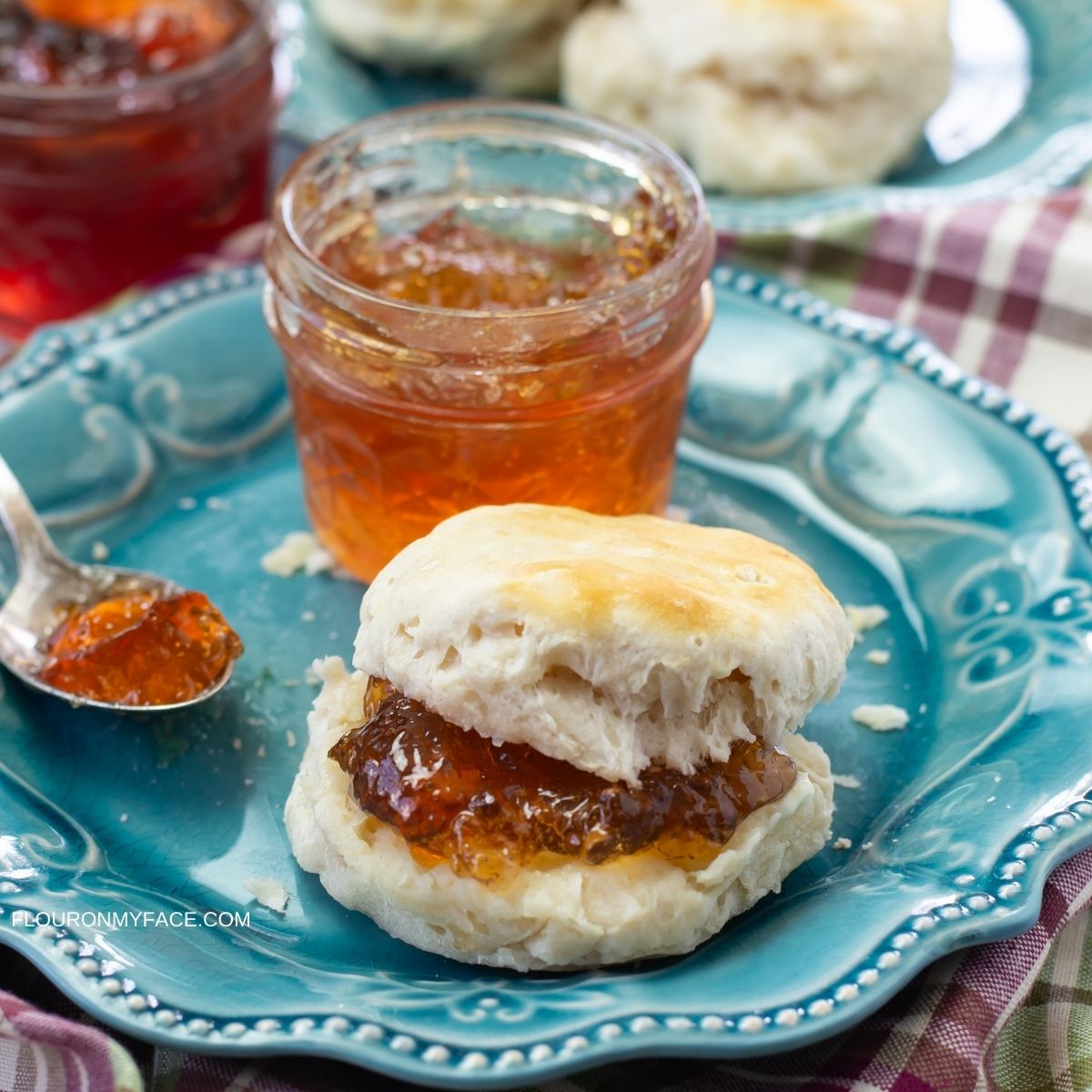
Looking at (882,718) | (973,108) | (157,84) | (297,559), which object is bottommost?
(297,559)

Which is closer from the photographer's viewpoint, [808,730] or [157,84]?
[808,730]

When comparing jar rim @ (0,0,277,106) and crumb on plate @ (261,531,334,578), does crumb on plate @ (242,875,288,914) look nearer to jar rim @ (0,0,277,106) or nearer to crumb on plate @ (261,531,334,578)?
crumb on plate @ (261,531,334,578)

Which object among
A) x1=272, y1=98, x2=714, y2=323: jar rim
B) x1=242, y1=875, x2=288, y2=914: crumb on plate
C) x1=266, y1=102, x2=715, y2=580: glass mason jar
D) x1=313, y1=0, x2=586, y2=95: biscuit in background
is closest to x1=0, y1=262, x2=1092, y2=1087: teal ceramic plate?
x1=242, y1=875, x2=288, y2=914: crumb on plate

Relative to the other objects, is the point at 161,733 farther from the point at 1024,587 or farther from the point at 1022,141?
the point at 1022,141

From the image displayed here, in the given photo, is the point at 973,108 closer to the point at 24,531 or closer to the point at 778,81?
the point at 778,81

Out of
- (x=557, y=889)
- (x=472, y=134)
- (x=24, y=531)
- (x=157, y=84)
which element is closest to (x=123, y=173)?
(x=157, y=84)

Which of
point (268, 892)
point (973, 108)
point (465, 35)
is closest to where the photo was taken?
point (268, 892)
